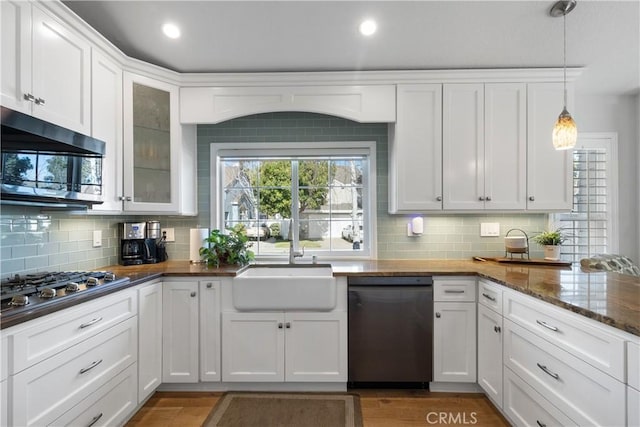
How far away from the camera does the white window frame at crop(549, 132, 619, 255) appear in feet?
9.61

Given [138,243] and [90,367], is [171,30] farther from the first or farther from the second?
[90,367]

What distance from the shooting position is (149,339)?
204 centimetres

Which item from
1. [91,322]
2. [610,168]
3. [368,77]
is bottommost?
[91,322]

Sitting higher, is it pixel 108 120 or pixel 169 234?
pixel 108 120

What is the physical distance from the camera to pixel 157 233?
262cm

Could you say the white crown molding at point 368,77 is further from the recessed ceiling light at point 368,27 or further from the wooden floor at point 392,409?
the wooden floor at point 392,409

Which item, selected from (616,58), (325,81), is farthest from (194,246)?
(616,58)

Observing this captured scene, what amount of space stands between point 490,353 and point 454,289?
0.43 m

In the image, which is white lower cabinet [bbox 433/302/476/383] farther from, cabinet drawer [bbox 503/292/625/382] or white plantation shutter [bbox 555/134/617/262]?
white plantation shutter [bbox 555/134/617/262]

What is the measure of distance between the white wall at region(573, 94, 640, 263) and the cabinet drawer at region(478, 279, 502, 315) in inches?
74.9

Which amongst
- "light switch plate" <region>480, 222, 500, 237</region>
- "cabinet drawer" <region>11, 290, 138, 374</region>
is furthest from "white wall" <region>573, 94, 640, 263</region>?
"cabinet drawer" <region>11, 290, 138, 374</region>

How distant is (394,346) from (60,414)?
1.82 m

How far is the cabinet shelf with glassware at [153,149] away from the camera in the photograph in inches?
89.2

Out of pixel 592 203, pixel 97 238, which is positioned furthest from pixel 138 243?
pixel 592 203
